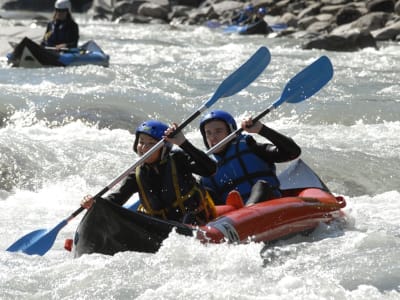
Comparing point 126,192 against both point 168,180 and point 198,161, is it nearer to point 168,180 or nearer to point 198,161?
point 168,180

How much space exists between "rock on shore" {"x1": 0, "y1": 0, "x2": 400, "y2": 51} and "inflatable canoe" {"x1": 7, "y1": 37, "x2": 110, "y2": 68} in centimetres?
503

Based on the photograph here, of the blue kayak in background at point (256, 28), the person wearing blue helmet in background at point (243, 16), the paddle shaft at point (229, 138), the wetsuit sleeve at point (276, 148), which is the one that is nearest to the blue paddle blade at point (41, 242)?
the paddle shaft at point (229, 138)

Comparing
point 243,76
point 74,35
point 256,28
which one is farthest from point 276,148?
point 256,28

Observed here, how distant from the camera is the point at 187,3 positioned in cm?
2864

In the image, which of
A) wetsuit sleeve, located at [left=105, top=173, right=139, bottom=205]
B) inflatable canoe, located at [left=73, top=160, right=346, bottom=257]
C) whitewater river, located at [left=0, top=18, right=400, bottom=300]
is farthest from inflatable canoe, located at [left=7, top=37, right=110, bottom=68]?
wetsuit sleeve, located at [left=105, top=173, right=139, bottom=205]

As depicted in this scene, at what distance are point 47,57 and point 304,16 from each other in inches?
431

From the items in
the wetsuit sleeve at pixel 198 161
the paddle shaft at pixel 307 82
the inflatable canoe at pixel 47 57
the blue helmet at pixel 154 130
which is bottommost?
the inflatable canoe at pixel 47 57

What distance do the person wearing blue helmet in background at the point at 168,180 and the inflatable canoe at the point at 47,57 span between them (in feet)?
24.5

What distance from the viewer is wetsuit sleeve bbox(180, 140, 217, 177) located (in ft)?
16.1

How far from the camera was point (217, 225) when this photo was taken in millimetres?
4793

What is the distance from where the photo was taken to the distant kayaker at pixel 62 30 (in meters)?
12.7

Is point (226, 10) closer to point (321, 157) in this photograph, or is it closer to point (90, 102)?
point (90, 102)

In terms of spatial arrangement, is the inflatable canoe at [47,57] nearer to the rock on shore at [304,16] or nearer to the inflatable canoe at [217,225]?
the rock on shore at [304,16]

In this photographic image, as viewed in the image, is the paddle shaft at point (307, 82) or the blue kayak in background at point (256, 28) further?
the blue kayak in background at point (256, 28)
